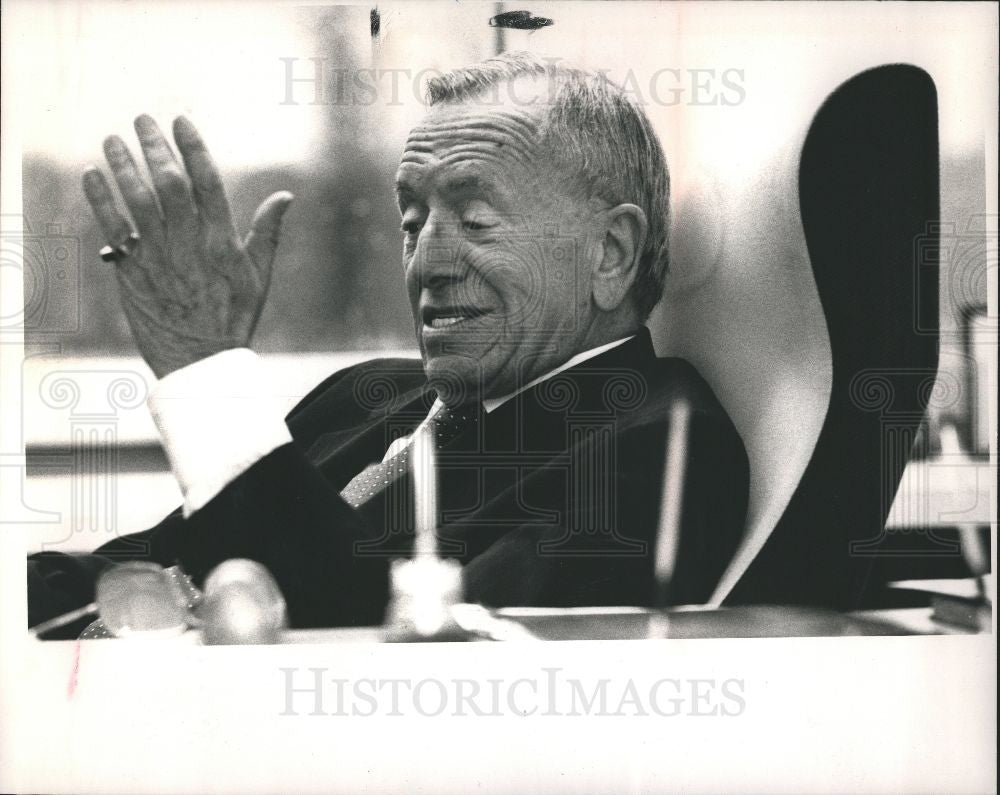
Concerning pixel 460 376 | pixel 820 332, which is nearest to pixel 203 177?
pixel 460 376

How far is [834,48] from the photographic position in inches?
144

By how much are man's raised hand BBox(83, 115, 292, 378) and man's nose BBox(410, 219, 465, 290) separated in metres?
0.41

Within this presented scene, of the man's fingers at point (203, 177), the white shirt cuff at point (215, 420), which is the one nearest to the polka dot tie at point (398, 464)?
the white shirt cuff at point (215, 420)

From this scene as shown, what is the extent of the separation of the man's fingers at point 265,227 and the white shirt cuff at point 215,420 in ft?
0.89

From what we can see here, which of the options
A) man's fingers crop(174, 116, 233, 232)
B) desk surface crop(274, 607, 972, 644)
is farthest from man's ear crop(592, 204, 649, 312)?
man's fingers crop(174, 116, 233, 232)

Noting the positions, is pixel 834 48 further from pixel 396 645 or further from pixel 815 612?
pixel 396 645

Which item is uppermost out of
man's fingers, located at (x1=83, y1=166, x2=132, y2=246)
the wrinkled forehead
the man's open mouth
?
the wrinkled forehead

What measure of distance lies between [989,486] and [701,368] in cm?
90

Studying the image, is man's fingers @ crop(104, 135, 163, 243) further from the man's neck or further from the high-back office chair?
the high-back office chair

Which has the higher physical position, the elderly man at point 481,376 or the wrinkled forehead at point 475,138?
the wrinkled forehead at point 475,138

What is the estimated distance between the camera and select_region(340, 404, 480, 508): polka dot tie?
3.58m

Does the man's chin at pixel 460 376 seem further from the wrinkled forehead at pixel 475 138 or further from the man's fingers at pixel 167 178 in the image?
the man's fingers at pixel 167 178

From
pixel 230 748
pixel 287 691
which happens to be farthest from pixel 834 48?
pixel 230 748

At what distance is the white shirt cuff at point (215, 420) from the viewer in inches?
139
